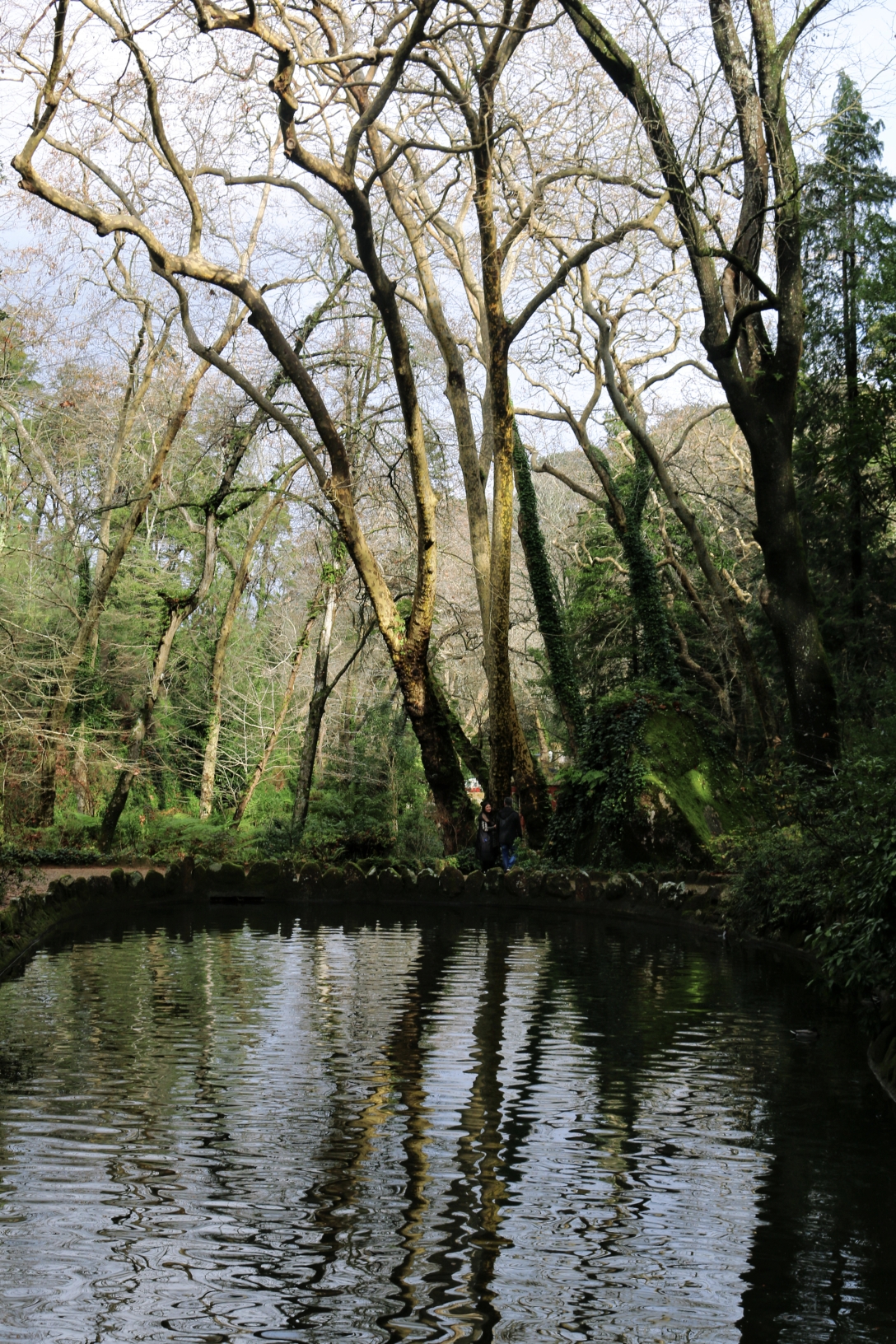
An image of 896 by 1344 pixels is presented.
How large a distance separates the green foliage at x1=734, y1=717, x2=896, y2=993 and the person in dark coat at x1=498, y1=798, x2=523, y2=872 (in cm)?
494

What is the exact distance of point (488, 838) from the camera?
66.2 ft

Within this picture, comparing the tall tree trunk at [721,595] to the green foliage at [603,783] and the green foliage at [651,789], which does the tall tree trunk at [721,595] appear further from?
the green foliage at [603,783]

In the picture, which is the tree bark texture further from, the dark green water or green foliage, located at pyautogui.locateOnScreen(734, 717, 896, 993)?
the dark green water

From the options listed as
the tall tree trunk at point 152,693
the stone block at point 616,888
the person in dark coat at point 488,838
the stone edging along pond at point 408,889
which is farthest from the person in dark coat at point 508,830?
the tall tree trunk at point 152,693

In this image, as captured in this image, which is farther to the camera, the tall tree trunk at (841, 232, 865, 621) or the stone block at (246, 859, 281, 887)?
the tall tree trunk at (841, 232, 865, 621)

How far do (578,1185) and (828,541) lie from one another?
19.3 m

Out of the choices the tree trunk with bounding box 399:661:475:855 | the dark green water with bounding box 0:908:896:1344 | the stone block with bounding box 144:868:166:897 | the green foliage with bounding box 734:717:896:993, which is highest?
the tree trunk with bounding box 399:661:475:855

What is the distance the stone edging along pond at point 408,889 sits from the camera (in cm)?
1605

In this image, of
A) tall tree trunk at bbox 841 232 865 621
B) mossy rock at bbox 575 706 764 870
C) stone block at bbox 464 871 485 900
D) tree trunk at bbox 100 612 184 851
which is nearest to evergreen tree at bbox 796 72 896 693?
tall tree trunk at bbox 841 232 865 621

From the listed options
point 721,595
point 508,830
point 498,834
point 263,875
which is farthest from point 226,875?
point 721,595

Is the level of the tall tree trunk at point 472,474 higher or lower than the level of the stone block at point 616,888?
higher

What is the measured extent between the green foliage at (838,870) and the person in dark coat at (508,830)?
494 centimetres

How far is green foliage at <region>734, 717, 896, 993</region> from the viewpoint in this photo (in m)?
7.90

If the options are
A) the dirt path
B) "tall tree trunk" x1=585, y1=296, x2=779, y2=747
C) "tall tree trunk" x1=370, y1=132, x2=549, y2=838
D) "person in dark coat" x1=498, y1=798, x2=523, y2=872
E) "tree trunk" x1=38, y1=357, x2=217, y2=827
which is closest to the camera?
the dirt path
